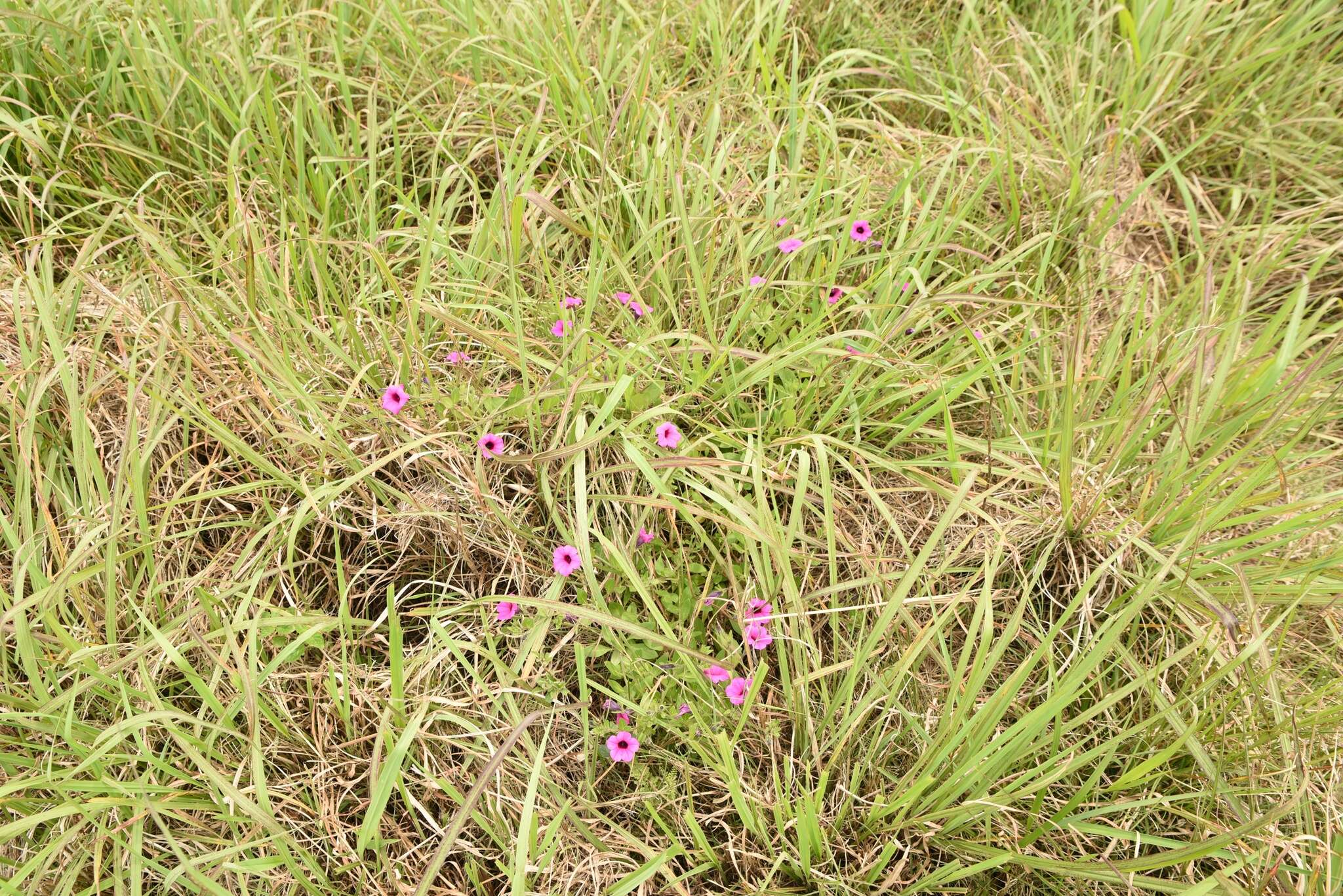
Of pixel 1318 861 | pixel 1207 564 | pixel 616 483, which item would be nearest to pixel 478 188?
pixel 616 483

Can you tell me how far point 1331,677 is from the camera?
1.72m

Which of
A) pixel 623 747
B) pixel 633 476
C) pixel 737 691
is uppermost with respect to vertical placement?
pixel 633 476

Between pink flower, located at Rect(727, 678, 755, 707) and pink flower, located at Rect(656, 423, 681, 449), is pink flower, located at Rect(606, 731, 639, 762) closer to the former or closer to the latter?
pink flower, located at Rect(727, 678, 755, 707)

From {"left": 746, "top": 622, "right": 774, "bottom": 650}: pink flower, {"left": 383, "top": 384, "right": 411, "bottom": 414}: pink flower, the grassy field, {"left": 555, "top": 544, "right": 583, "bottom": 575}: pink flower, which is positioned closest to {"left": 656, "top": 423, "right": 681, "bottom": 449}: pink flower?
the grassy field

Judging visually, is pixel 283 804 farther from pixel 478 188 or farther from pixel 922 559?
pixel 478 188

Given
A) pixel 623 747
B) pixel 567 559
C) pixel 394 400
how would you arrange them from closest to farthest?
pixel 623 747 → pixel 567 559 → pixel 394 400

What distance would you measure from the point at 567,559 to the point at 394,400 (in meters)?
0.47

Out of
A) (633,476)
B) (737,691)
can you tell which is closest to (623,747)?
(737,691)

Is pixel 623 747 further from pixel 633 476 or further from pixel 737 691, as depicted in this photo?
pixel 633 476

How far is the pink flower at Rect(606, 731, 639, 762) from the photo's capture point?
4.99 ft

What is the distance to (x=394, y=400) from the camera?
5.83ft

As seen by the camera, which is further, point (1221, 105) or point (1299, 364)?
A: point (1221, 105)

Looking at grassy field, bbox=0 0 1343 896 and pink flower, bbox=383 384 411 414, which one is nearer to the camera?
grassy field, bbox=0 0 1343 896

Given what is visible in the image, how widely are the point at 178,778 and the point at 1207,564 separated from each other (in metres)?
1.83
